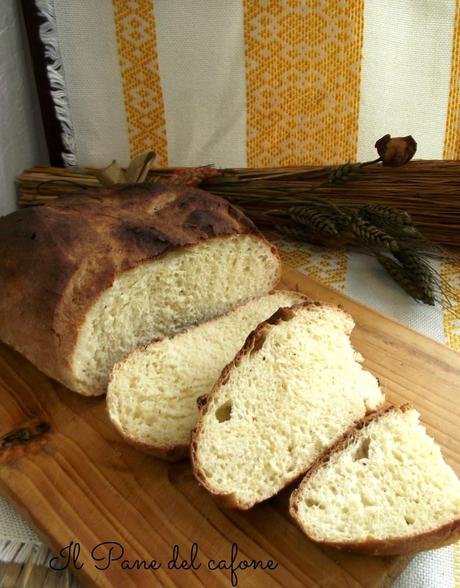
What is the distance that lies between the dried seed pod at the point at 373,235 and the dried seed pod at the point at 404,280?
138mm

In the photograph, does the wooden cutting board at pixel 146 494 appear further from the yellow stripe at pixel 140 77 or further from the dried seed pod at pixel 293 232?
the yellow stripe at pixel 140 77

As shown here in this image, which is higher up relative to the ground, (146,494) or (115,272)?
(115,272)

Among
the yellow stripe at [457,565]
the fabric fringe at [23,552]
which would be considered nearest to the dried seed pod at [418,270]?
the yellow stripe at [457,565]

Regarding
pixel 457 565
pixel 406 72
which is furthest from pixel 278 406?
pixel 406 72

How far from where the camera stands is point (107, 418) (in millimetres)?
2232

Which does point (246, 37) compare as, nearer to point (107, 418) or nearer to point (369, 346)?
point (369, 346)

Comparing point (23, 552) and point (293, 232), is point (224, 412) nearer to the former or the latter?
point (23, 552)

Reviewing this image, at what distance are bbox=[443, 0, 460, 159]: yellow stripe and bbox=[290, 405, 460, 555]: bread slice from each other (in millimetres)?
2052

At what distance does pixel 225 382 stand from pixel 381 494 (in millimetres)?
589

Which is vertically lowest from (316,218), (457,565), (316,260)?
(457,565)

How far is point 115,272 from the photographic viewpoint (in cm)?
227

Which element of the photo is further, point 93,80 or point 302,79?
point 93,80

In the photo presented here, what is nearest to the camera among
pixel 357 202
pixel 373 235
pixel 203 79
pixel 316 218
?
pixel 373 235

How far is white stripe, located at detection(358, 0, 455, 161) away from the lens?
3186 millimetres
